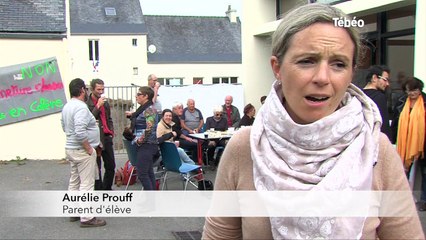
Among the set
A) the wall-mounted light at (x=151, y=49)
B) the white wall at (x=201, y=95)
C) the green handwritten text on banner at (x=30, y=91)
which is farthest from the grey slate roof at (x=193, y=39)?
the green handwritten text on banner at (x=30, y=91)

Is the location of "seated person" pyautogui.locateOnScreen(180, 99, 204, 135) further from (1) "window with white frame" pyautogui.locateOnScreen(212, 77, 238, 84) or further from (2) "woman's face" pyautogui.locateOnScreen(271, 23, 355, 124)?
(1) "window with white frame" pyautogui.locateOnScreen(212, 77, 238, 84)

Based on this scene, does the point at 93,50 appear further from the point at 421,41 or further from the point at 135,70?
the point at 421,41

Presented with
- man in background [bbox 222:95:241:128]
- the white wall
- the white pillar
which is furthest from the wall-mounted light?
the white pillar

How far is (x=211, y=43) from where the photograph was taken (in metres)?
48.7

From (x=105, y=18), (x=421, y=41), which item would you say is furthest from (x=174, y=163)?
(x=105, y=18)

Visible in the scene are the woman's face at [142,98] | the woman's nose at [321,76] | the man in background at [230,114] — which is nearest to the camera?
the woman's nose at [321,76]

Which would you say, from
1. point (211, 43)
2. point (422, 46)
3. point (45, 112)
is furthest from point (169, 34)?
point (422, 46)

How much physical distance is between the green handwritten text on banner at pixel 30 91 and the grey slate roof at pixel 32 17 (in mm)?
837

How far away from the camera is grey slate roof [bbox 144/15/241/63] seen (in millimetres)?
46094

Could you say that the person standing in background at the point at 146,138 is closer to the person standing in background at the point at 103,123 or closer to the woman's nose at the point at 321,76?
the person standing in background at the point at 103,123

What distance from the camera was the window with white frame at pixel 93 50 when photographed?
4025cm

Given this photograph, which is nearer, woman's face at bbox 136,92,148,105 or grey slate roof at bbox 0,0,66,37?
woman's face at bbox 136,92,148,105

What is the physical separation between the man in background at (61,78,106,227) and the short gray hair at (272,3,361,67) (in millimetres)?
4995

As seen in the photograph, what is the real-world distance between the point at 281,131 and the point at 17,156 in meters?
11.8
